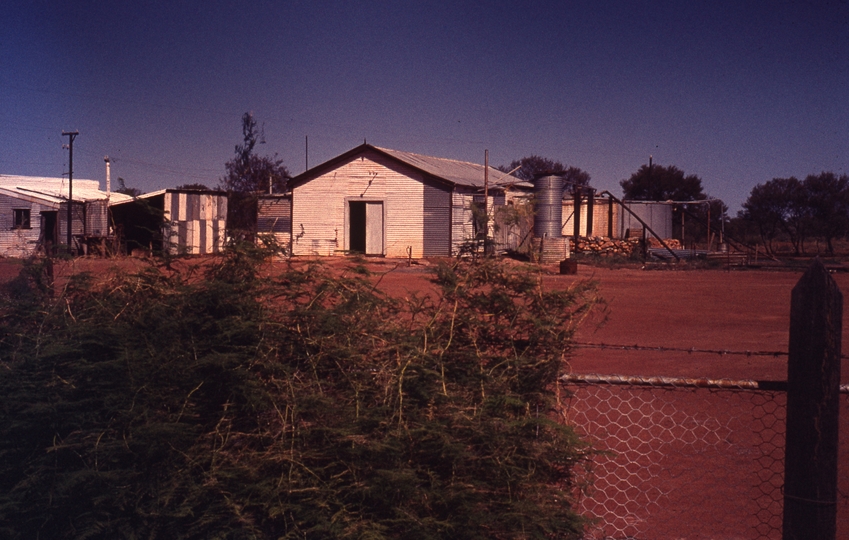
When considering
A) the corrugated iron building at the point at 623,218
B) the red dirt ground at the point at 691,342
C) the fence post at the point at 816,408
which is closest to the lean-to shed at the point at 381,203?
the red dirt ground at the point at 691,342

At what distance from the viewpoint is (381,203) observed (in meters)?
32.0

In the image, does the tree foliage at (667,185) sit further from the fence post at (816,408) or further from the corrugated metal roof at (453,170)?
the fence post at (816,408)

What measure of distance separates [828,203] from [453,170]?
Result: 81.2ft

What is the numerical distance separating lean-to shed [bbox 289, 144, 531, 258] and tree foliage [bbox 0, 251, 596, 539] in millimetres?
28030

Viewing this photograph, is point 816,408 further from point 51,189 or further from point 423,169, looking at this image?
point 51,189

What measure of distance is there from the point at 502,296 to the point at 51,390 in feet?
6.39

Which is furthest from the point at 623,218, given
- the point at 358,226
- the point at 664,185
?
the point at 664,185

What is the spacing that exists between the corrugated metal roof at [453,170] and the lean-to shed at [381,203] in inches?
6.4

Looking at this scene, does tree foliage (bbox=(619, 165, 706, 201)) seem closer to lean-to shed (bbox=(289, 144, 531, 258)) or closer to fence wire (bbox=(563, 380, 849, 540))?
lean-to shed (bbox=(289, 144, 531, 258))

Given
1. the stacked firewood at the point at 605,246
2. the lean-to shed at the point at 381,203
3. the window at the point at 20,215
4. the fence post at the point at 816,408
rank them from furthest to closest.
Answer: the window at the point at 20,215 < the stacked firewood at the point at 605,246 < the lean-to shed at the point at 381,203 < the fence post at the point at 816,408

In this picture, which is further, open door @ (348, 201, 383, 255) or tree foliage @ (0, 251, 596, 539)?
open door @ (348, 201, 383, 255)

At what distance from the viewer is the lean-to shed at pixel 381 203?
31.5 metres

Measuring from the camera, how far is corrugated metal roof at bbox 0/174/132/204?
3712 centimetres

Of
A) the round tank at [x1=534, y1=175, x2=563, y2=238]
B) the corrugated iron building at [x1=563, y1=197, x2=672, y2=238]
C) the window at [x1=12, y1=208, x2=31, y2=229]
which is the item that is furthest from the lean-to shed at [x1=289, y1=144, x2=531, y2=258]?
the window at [x1=12, y1=208, x2=31, y2=229]
